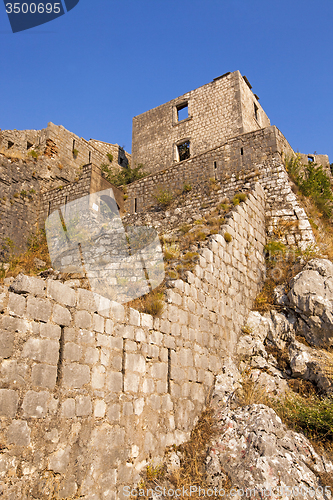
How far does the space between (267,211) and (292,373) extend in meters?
4.74

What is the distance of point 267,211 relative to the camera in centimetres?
998

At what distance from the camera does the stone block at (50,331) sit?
3682 mm

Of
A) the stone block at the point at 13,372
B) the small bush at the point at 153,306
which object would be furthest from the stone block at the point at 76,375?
the small bush at the point at 153,306

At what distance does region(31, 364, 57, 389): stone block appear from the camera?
348 centimetres

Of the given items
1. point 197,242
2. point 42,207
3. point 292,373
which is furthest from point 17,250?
point 292,373

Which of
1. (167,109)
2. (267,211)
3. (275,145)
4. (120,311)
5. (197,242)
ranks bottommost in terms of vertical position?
(120,311)

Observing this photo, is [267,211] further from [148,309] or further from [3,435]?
[3,435]

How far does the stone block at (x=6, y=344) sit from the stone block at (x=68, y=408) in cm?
83

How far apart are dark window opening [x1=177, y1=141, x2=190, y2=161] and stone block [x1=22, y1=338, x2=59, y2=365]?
1510 centimetres

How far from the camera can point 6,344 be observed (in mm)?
3299

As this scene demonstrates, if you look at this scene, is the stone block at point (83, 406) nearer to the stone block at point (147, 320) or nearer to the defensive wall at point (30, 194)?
the stone block at point (147, 320)

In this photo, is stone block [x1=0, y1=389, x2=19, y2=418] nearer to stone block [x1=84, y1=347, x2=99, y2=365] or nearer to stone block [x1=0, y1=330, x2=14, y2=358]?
stone block [x1=0, y1=330, x2=14, y2=358]

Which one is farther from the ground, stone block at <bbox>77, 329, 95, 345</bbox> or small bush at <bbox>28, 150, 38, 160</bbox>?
small bush at <bbox>28, 150, 38, 160</bbox>

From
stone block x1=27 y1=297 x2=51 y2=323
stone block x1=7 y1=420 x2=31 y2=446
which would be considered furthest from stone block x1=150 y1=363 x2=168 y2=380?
stone block x1=7 y1=420 x2=31 y2=446
